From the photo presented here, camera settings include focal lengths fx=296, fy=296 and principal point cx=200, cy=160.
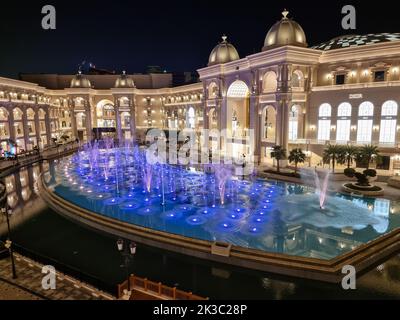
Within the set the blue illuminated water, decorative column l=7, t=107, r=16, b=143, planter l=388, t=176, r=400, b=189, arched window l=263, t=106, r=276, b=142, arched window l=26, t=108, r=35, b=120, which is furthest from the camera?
arched window l=26, t=108, r=35, b=120

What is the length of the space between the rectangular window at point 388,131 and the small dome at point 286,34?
14334 mm

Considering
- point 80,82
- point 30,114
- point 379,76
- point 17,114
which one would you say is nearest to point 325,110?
point 379,76

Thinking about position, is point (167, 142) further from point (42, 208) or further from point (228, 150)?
point (42, 208)

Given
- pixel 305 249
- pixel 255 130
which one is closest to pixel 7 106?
pixel 255 130

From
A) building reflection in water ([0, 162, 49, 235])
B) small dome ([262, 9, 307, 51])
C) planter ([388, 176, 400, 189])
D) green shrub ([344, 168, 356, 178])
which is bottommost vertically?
building reflection in water ([0, 162, 49, 235])

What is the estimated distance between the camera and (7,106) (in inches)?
2021

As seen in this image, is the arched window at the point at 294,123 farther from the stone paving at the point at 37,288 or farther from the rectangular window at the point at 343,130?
the stone paving at the point at 37,288

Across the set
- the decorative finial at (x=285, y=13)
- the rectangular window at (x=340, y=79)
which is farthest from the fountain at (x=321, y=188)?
the decorative finial at (x=285, y=13)

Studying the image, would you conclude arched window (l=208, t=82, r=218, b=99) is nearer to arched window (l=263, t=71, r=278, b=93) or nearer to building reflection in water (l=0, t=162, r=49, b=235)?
arched window (l=263, t=71, r=278, b=93)

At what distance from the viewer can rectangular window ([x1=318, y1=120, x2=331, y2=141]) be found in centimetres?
3859

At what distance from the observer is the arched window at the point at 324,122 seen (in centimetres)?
3841

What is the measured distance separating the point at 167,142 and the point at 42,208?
4222cm

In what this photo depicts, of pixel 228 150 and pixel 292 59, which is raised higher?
pixel 292 59

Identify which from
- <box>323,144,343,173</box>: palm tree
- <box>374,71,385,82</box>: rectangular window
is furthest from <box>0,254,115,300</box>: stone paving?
<box>374,71,385,82</box>: rectangular window
